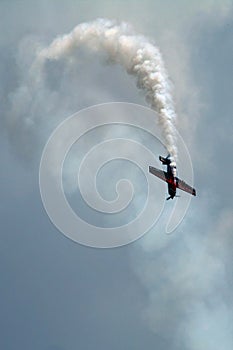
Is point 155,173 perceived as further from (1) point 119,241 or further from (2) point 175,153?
(1) point 119,241

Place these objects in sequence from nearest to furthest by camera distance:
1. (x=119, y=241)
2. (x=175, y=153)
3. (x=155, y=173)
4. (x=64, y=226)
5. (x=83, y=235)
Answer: (x=175, y=153) → (x=155, y=173) → (x=83, y=235) → (x=64, y=226) → (x=119, y=241)

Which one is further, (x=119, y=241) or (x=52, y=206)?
(x=119, y=241)

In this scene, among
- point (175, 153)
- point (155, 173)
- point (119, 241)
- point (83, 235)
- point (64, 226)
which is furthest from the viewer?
point (119, 241)

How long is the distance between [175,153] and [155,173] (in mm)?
9243

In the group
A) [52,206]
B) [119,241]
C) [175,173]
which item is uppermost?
[119,241]

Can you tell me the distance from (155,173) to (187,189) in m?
6.13

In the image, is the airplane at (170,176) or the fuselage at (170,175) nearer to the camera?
the fuselage at (170,175)

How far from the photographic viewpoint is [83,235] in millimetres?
151625

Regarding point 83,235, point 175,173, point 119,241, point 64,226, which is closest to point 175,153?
point 175,173

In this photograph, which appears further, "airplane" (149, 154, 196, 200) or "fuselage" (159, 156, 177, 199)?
"airplane" (149, 154, 196, 200)

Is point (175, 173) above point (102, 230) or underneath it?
underneath

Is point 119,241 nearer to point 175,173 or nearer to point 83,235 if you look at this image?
point 83,235

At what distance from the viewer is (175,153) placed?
116875 mm

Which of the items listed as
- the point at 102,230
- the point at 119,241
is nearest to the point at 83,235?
the point at 102,230
